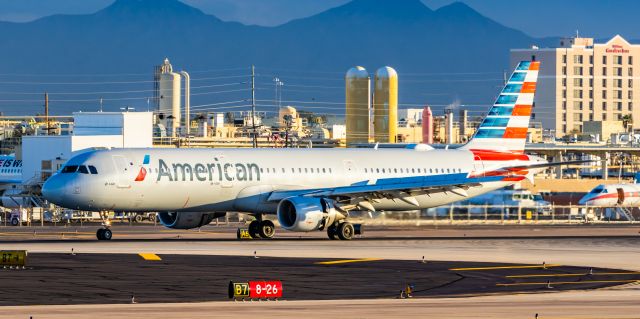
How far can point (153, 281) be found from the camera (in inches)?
1619

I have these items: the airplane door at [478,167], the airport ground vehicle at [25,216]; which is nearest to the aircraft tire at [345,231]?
the airplane door at [478,167]

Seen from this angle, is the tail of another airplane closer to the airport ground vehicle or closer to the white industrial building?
the airport ground vehicle

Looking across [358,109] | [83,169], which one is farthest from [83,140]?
[358,109]

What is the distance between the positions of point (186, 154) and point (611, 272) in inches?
955

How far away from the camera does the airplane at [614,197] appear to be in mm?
105188

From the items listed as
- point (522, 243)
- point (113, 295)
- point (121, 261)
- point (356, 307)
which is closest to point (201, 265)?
point (121, 261)

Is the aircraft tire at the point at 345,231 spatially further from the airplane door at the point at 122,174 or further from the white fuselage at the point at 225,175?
the airplane door at the point at 122,174

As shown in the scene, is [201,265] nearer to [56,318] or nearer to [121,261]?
[121,261]

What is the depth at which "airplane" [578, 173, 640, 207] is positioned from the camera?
105 m

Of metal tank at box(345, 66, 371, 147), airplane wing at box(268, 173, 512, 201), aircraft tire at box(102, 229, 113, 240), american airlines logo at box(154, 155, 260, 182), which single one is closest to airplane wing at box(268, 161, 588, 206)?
airplane wing at box(268, 173, 512, 201)

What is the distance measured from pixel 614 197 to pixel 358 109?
5708 cm

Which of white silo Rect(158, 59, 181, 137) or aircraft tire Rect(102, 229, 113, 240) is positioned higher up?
white silo Rect(158, 59, 181, 137)

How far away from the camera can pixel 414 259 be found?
50594mm

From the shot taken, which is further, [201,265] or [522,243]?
[522,243]
